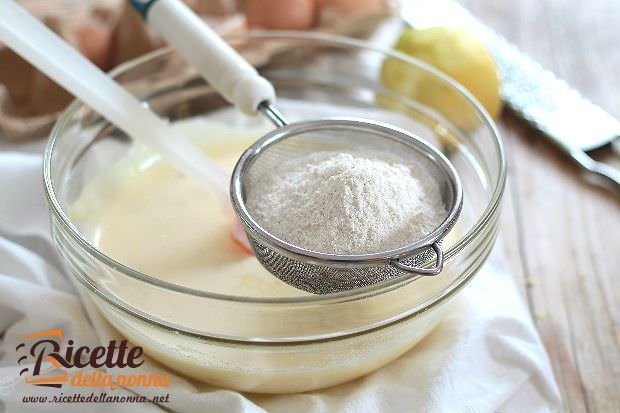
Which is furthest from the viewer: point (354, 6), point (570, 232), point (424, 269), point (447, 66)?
point (354, 6)

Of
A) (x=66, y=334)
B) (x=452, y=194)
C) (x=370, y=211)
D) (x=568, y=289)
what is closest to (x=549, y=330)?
(x=568, y=289)

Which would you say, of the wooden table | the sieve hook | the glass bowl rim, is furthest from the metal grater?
the sieve hook

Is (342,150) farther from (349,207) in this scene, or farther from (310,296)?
(310,296)

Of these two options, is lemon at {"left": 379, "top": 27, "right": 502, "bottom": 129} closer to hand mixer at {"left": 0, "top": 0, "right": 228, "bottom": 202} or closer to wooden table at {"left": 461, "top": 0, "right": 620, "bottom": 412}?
wooden table at {"left": 461, "top": 0, "right": 620, "bottom": 412}

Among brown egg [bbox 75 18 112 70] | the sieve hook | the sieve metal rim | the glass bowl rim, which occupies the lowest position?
brown egg [bbox 75 18 112 70]

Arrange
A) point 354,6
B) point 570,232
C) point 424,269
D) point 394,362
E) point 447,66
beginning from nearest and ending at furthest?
point 424,269
point 394,362
point 570,232
point 447,66
point 354,6

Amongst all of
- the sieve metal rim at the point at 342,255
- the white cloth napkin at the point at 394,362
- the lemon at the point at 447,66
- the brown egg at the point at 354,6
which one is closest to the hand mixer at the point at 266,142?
the sieve metal rim at the point at 342,255

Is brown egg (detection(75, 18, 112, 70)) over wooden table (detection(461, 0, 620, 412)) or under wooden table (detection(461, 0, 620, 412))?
over

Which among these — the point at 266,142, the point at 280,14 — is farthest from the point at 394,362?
the point at 280,14
